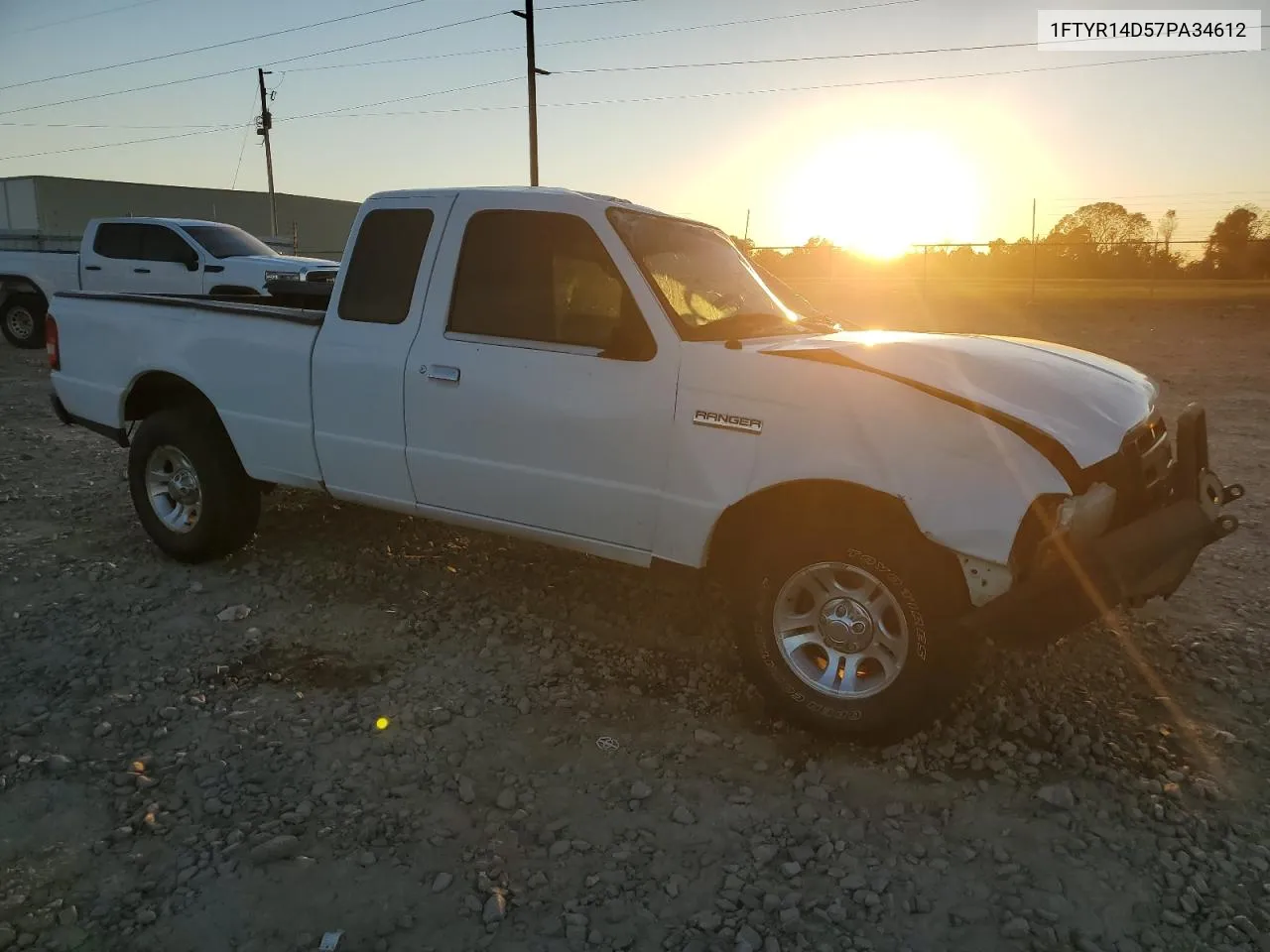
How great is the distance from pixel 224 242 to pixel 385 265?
35.6 feet

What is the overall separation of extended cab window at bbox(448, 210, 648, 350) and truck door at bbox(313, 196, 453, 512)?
0.82 feet

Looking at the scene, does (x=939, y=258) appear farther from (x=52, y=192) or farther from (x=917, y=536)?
(x=52, y=192)

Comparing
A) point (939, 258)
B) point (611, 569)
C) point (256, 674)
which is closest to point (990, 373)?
point (611, 569)

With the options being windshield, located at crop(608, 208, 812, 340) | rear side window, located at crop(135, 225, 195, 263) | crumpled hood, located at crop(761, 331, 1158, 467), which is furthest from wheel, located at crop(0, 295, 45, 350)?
crumpled hood, located at crop(761, 331, 1158, 467)

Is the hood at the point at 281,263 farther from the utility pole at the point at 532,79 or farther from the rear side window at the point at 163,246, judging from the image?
the utility pole at the point at 532,79

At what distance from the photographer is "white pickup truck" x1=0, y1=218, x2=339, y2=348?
12820mm

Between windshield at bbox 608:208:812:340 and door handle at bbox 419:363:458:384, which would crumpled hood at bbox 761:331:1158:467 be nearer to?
windshield at bbox 608:208:812:340

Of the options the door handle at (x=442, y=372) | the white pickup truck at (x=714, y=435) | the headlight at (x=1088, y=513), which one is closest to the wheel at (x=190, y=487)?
the white pickup truck at (x=714, y=435)

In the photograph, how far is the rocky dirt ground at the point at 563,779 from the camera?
2426mm

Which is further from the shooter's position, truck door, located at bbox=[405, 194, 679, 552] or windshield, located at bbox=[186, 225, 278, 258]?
windshield, located at bbox=[186, 225, 278, 258]

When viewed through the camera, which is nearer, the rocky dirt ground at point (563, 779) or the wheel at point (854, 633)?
the rocky dirt ground at point (563, 779)

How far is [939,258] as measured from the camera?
31547mm

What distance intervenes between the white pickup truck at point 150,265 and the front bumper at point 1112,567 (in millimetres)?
11090

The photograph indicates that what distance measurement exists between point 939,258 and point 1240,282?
34.4 ft
